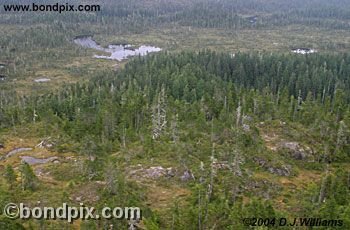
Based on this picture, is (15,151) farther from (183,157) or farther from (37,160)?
(183,157)

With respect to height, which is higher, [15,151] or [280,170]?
[280,170]

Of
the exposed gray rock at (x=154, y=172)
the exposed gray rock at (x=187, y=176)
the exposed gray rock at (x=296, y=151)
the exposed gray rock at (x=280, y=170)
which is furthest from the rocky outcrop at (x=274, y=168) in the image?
the exposed gray rock at (x=154, y=172)

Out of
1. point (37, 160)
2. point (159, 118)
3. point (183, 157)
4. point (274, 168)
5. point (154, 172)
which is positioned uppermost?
point (159, 118)

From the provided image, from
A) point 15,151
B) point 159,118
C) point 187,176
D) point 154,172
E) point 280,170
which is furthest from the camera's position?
point 15,151

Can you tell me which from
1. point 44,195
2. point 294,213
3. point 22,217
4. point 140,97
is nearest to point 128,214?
point 22,217
